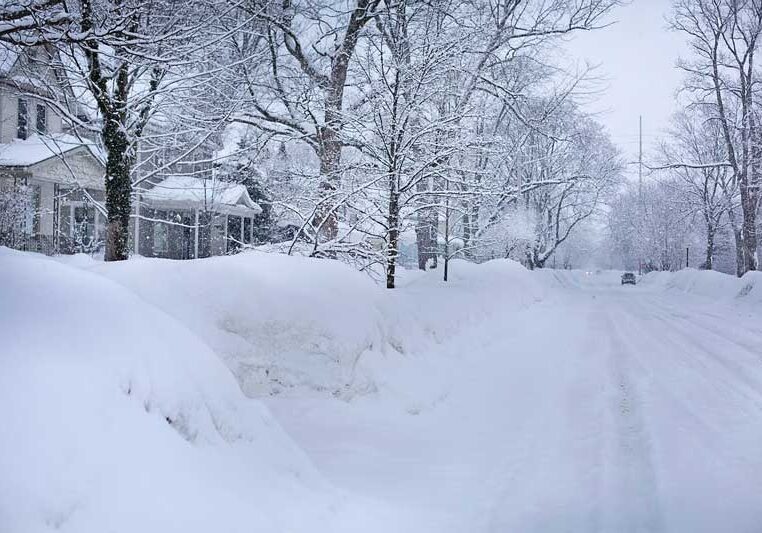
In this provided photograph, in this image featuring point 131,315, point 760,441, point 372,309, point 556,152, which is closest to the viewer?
point 131,315

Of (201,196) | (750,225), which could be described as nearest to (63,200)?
(201,196)

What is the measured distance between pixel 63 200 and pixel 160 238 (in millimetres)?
9381

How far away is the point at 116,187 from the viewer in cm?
945

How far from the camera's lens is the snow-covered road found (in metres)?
4.18

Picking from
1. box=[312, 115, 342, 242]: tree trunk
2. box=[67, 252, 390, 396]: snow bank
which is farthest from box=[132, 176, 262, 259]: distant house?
box=[67, 252, 390, 396]: snow bank

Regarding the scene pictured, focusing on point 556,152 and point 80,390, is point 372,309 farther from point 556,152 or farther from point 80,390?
point 556,152

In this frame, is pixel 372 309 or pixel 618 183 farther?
pixel 618 183

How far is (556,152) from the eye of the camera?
3406 centimetres

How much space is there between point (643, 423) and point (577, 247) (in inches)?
2816

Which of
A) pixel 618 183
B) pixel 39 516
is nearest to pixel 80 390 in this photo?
pixel 39 516

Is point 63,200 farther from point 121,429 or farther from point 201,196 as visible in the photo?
point 121,429

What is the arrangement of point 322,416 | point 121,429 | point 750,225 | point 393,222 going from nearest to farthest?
point 121,429 → point 322,416 → point 393,222 → point 750,225

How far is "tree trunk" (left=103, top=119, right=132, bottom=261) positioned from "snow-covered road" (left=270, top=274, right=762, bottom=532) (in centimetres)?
516

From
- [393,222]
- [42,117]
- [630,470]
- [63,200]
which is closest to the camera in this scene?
[630,470]
